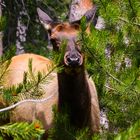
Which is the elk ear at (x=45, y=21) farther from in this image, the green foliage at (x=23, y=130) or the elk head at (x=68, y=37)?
the green foliage at (x=23, y=130)

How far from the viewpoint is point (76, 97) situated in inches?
240

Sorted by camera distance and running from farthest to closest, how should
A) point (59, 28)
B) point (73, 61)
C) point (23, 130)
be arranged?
1. point (59, 28)
2. point (73, 61)
3. point (23, 130)

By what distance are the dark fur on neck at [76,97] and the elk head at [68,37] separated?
39 cm

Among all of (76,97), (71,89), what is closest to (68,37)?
(71,89)

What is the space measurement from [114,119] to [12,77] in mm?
1730

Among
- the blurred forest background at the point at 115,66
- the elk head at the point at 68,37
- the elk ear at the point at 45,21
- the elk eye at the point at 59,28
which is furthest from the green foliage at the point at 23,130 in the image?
the elk ear at the point at 45,21

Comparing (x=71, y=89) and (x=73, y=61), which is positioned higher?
(x=73, y=61)

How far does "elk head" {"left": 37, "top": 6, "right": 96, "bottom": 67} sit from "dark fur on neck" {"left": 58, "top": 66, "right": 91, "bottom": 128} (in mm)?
386

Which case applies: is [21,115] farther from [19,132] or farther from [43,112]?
[19,132]

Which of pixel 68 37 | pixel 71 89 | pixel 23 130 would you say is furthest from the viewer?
pixel 71 89

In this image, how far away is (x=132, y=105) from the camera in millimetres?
6090

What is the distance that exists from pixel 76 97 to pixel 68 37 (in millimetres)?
709

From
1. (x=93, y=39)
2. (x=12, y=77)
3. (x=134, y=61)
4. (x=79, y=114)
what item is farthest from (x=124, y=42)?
(x=12, y=77)

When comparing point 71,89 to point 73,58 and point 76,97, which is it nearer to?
point 76,97
